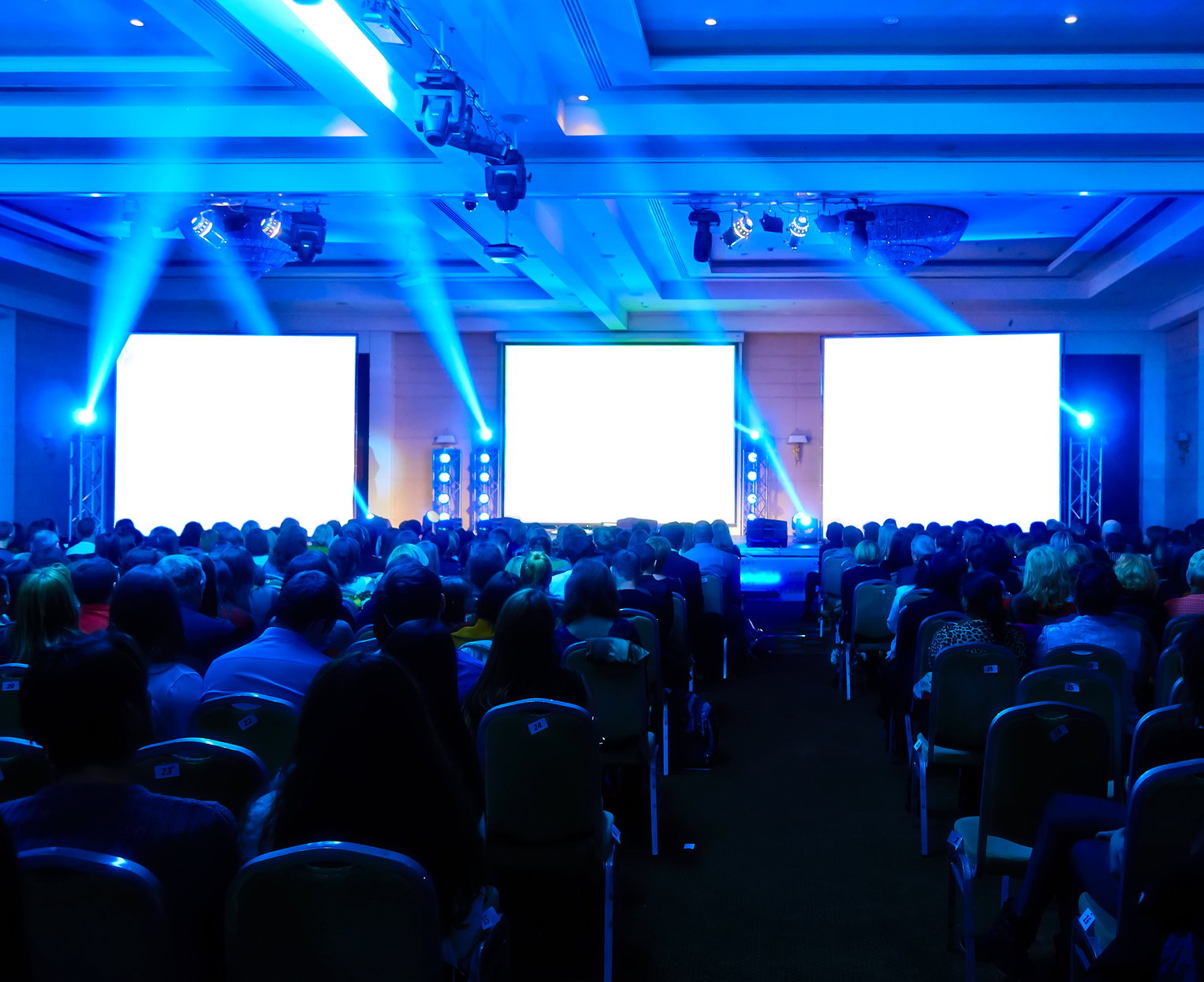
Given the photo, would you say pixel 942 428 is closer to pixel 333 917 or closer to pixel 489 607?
pixel 489 607

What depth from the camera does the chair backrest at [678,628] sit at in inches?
216

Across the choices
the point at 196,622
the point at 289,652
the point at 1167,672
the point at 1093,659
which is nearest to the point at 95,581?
the point at 196,622

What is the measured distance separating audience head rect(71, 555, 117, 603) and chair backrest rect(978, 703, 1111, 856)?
11.7 ft

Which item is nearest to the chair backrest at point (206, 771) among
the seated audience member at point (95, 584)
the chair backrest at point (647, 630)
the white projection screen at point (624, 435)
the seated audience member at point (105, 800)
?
the seated audience member at point (105, 800)

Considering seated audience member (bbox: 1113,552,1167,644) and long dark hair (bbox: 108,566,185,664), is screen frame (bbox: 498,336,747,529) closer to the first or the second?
seated audience member (bbox: 1113,552,1167,644)

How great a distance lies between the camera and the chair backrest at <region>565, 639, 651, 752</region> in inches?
152

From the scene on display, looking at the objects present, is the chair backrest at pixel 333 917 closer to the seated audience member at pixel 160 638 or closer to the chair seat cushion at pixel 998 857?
the seated audience member at pixel 160 638

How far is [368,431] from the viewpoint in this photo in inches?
571

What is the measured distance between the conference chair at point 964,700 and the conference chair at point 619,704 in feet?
3.66

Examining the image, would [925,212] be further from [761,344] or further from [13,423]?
[13,423]

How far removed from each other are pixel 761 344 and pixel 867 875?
11.4m

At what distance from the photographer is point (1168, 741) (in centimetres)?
235

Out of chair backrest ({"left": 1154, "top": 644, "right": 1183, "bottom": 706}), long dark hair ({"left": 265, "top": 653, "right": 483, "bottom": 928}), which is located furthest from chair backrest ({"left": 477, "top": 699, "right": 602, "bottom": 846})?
chair backrest ({"left": 1154, "top": 644, "right": 1183, "bottom": 706})

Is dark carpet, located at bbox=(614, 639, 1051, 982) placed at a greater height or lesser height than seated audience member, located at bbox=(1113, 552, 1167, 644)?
lesser
